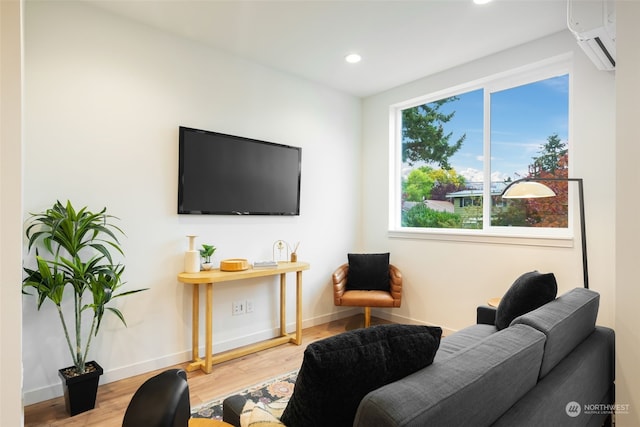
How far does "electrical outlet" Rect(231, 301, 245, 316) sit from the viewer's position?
3311mm

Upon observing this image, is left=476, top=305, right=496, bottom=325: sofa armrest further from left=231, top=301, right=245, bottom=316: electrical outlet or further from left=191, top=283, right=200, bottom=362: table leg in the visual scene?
left=191, top=283, right=200, bottom=362: table leg

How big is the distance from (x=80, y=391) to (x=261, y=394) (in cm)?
115

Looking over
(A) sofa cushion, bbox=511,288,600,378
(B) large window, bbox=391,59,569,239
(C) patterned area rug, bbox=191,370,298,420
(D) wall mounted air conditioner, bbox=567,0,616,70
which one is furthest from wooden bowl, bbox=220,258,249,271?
(D) wall mounted air conditioner, bbox=567,0,616,70

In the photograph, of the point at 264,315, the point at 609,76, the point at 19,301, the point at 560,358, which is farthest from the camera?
the point at 264,315

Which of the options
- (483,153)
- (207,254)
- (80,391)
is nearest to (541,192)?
(483,153)

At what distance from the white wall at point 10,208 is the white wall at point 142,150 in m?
1.18

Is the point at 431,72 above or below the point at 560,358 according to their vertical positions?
above

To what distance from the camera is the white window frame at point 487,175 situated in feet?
9.66

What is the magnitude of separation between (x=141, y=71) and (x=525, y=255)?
357cm

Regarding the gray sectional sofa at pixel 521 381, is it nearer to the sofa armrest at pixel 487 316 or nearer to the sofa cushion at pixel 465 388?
the sofa cushion at pixel 465 388

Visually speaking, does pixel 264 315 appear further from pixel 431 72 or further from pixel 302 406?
pixel 431 72

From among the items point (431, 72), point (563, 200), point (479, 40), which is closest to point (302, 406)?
point (563, 200)

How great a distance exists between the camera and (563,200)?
301 centimetres

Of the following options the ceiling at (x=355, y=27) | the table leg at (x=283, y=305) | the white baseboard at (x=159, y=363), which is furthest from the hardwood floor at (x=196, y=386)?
→ the ceiling at (x=355, y=27)
